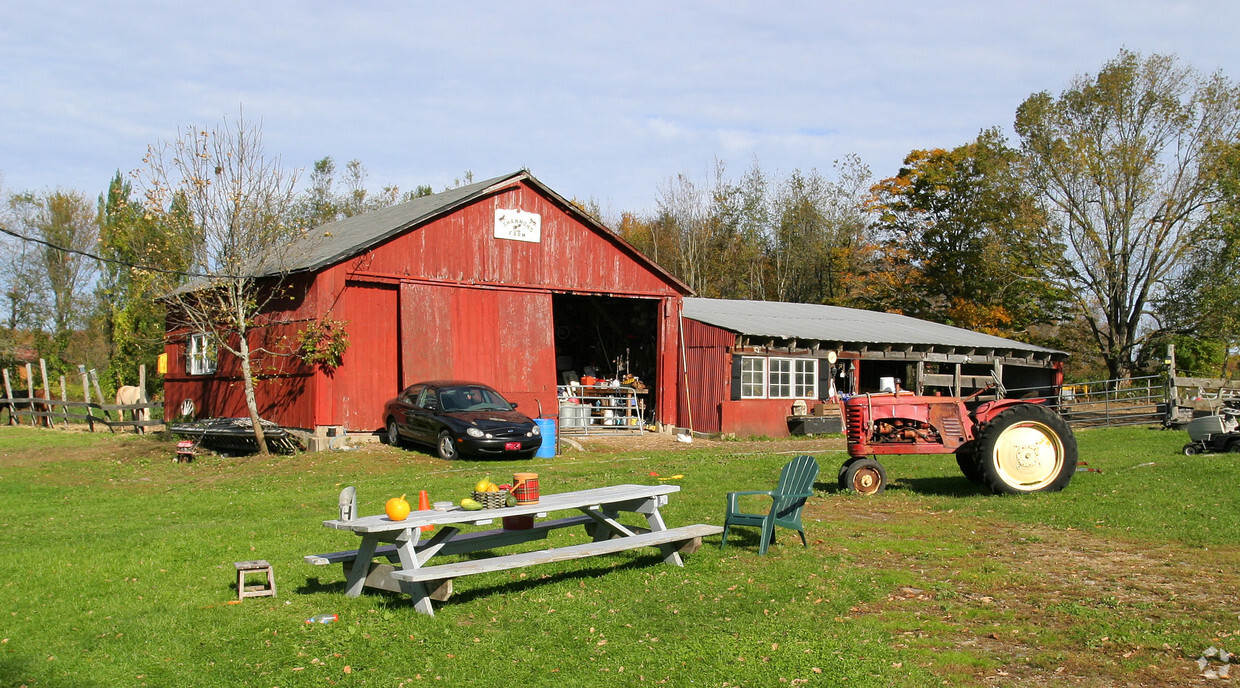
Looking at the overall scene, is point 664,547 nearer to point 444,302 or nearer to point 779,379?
point 444,302

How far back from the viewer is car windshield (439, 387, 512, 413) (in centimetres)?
1839

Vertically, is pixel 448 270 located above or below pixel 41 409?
above

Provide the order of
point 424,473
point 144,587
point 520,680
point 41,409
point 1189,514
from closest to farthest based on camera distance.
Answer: point 520,680 → point 144,587 → point 1189,514 → point 424,473 → point 41,409

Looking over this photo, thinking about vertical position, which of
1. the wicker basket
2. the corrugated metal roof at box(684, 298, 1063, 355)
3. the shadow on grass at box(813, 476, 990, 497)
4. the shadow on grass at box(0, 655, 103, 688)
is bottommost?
the shadow on grass at box(0, 655, 103, 688)

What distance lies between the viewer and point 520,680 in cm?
534

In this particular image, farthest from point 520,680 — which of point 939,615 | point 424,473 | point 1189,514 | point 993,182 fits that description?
point 993,182

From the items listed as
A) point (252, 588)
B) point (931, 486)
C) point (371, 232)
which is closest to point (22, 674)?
point (252, 588)

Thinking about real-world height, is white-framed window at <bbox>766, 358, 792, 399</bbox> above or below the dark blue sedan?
above

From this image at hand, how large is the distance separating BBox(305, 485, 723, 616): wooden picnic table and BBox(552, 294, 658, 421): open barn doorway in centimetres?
1678

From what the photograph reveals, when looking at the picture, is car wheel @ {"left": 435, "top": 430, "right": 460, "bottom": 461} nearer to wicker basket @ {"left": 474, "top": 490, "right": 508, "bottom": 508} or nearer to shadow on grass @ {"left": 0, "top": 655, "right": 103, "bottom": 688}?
wicker basket @ {"left": 474, "top": 490, "right": 508, "bottom": 508}

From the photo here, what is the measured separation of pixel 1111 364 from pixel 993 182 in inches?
339

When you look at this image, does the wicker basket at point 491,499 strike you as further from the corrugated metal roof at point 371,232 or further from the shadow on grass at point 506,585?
the corrugated metal roof at point 371,232

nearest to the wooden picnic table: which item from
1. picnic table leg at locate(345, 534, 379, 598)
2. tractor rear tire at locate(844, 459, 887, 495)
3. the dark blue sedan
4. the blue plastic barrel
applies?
picnic table leg at locate(345, 534, 379, 598)

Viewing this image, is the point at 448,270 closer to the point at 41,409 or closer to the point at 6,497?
the point at 6,497
